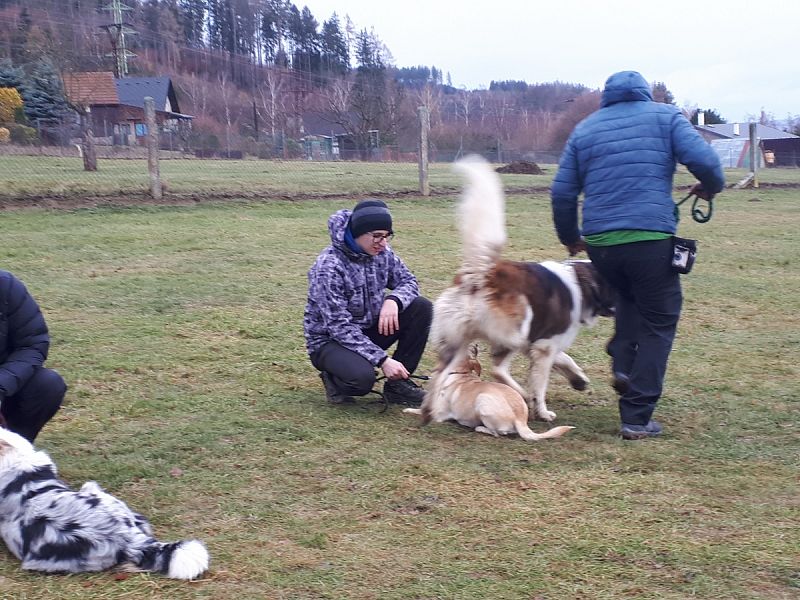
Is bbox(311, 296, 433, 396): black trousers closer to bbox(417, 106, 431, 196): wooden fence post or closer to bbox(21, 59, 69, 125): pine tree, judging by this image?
bbox(417, 106, 431, 196): wooden fence post

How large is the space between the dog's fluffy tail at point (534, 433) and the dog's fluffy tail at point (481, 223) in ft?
2.98

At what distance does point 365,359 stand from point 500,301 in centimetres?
92

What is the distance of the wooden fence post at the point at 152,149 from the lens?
14117mm

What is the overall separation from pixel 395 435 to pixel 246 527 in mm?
1375

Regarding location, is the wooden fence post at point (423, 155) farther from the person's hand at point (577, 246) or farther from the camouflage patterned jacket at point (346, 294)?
the person's hand at point (577, 246)

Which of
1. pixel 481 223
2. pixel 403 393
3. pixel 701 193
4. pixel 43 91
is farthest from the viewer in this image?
pixel 43 91

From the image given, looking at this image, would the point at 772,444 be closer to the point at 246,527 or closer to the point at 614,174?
the point at 614,174

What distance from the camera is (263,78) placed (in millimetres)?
69000

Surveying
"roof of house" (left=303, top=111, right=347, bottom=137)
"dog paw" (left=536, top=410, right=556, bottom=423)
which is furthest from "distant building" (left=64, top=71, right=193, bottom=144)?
"dog paw" (left=536, top=410, right=556, bottom=423)

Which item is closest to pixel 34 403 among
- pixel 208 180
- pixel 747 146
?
pixel 208 180

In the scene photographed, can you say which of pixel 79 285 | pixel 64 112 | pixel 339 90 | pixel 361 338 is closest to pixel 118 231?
pixel 79 285

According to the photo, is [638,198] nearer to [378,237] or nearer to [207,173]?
[378,237]

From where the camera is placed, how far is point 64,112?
70.9ft

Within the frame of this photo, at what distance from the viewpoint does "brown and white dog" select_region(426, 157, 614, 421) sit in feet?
15.1
